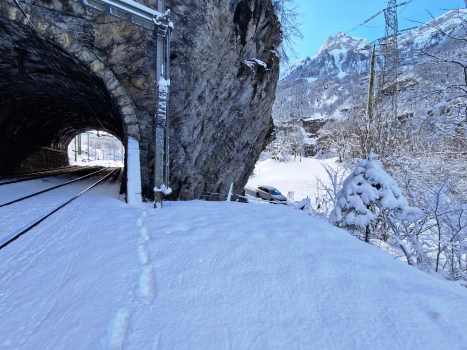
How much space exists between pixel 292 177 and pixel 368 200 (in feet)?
99.6

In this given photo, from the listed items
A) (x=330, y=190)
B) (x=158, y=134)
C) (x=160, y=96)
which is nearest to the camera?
(x=160, y=96)

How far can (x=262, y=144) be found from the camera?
44.3ft

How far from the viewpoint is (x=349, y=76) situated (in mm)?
111312

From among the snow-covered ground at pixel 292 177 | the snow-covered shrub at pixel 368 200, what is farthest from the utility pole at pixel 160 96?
the snow-covered ground at pixel 292 177

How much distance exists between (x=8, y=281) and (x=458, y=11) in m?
8.74

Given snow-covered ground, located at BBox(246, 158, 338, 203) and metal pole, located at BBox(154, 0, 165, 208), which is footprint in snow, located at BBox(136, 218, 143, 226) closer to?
metal pole, located at BBox(154, 0, 165, 208)

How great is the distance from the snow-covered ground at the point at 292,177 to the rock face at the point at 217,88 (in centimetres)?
1640

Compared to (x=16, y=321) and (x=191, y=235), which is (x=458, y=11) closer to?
(x=191, y=235)

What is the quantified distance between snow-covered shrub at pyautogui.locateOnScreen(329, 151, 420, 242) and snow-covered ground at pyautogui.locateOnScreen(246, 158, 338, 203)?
21.6 meters

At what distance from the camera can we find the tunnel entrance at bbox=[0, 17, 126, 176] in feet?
18.1

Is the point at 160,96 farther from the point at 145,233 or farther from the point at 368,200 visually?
the point at 368,200

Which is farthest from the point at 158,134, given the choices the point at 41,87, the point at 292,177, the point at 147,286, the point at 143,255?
the point at 292,177

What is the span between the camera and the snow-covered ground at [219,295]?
4.17 feet

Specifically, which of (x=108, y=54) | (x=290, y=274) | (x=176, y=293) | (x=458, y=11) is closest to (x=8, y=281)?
(x=176, y=293)
